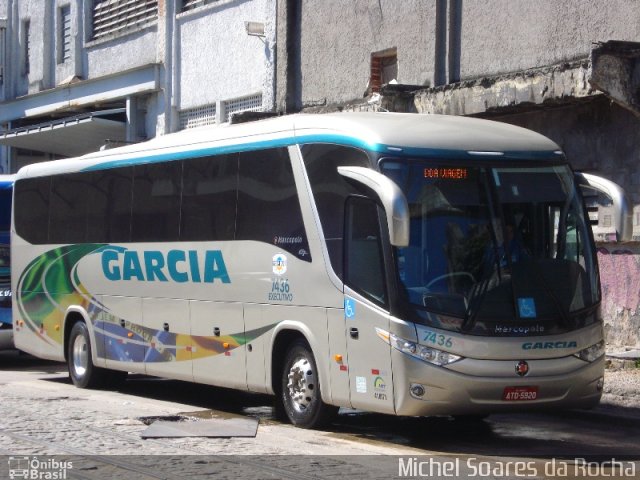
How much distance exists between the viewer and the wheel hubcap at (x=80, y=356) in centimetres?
1574

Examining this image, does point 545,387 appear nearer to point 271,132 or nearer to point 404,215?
point 404,215

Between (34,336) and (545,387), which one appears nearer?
(545,387)

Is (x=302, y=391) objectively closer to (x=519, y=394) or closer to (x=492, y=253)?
(x=519, y=394)

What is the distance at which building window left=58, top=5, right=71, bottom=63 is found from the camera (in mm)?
30562

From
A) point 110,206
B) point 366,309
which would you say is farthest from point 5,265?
point 366,309

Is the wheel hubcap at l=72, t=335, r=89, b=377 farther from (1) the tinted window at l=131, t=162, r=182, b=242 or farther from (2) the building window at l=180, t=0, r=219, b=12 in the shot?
(2) the building window at l=180, t=0, r=219, b=12

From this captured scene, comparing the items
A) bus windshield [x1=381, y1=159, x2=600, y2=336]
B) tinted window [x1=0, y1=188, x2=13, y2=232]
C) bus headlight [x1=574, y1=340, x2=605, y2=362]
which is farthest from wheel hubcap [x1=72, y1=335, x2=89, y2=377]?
bus headlight [x1=574, y1=340, x2=605, y2=362]

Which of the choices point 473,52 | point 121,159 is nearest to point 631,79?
point 473,52

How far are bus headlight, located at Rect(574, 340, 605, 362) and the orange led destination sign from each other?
1.90m

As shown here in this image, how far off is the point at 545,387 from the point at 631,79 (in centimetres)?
542

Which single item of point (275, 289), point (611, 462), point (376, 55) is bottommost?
point (611, 462)

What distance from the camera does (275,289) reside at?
1189cm

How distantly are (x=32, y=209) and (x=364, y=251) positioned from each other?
25.6 feet

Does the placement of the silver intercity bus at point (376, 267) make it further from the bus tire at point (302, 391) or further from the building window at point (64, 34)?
the building window at point (64, 34)
